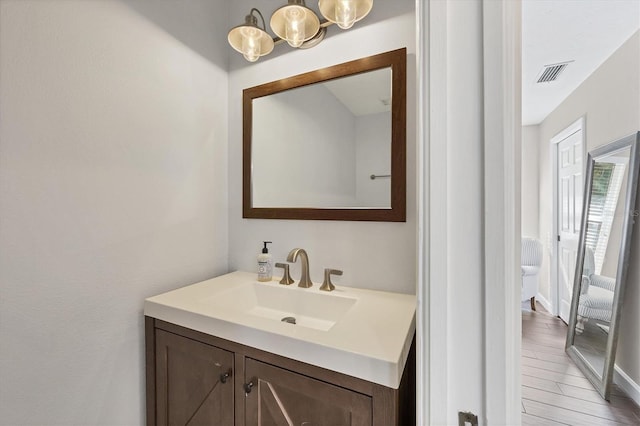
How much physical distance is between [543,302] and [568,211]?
93cm

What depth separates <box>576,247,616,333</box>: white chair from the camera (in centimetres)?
169

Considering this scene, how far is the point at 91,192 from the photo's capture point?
0.91 metres

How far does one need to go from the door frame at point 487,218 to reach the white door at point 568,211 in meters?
2.46

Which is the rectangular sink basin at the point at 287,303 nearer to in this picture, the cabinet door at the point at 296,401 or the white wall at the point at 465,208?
the cabinet door at the point at 296,401

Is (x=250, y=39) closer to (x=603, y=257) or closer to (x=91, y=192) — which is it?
(x=91, y=192)

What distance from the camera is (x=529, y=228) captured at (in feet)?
10.1

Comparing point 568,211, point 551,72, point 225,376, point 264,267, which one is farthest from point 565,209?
point 225,376

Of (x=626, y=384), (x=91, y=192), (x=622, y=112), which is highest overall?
(x=622, y=112)

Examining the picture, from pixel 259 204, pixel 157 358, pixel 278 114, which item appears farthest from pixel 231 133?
pixel 157 358

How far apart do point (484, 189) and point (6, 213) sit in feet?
3.93

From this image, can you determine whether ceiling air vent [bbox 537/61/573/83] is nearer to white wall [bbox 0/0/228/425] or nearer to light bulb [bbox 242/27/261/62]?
light bulb [bbox 242/27/261/62]

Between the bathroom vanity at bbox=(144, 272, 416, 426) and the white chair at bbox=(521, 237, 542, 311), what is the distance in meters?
2.47

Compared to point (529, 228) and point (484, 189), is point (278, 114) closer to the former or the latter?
point (484, 189)

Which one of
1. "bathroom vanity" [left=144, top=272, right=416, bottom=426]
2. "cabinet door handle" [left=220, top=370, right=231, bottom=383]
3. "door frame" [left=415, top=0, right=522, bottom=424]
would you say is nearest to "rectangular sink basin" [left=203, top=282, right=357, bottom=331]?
"bathroom vanity" [left=144, top=272, right=416, bottom=426]
